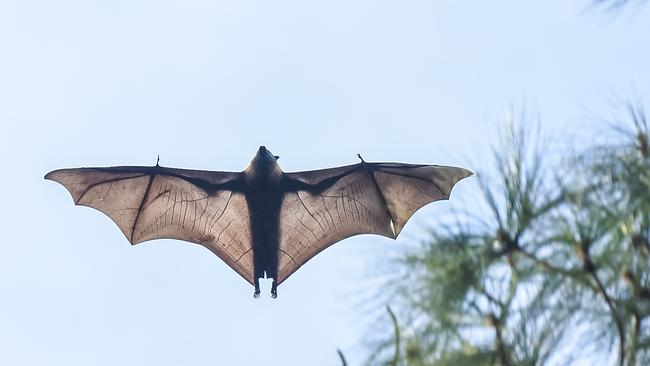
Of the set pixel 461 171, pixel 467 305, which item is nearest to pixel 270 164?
pixel 461 171

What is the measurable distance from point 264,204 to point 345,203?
41.4 inches

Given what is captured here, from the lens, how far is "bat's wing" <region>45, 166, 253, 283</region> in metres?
13.3

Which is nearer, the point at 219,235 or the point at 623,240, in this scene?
the point at 623,240

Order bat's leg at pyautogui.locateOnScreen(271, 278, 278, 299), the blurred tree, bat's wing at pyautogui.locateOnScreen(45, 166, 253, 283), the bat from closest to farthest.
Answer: the blurred tree, bat's leg at pyautogui.locateOnScreen(271, 278, 278, 299), the bat, bat's wing at pyautogui.locateOnScreen(45, 166, 253, 283)

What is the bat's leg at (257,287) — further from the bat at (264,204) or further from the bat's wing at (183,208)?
the bat's wing at (183,208)

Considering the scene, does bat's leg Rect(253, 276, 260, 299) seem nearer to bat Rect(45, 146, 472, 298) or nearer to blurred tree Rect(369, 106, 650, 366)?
bat Rect(45, 146, 472, 298)

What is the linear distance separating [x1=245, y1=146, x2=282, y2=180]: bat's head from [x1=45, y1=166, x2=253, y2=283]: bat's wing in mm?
374

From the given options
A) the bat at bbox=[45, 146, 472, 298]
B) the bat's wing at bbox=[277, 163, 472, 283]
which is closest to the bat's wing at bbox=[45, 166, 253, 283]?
the bat at bbox=[45, 146, 472, 298]

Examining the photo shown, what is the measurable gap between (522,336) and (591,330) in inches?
19.5

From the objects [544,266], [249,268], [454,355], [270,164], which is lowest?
[454,355]

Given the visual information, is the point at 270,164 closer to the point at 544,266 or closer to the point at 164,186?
the point at 164,186

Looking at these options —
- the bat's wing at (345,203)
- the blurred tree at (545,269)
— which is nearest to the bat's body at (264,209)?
the bat's wing at (345,203)

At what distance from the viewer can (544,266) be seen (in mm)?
5191

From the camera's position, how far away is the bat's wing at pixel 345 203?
43.4 ft
